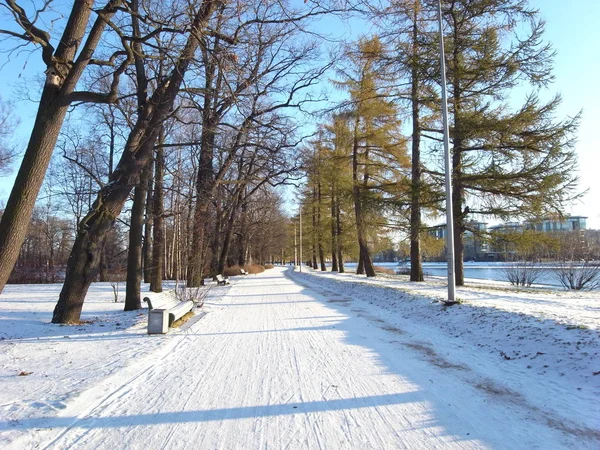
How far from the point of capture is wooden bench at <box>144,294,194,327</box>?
28.1ft

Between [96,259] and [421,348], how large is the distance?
24.1 feet

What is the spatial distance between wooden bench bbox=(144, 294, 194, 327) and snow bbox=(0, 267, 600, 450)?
1.39ft

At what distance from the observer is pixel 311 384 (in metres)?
5.10

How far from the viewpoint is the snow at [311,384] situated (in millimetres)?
3654

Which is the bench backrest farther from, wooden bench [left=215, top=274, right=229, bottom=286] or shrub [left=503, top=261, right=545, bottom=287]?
shrub [left=503, top=261, right=545, bottom=287]

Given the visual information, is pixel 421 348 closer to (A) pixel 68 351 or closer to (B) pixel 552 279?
(A) pixel 68 351

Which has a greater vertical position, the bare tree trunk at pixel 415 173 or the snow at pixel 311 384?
the bare tree trunk at pixel 415 173

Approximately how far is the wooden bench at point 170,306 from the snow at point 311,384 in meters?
0.42

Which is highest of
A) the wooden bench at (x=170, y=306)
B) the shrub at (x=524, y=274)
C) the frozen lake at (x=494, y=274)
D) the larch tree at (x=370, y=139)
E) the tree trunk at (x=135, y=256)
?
the larch tree at (x=370, y=139)

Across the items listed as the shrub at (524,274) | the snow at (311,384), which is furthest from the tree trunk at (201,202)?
the shrub at (524,274)

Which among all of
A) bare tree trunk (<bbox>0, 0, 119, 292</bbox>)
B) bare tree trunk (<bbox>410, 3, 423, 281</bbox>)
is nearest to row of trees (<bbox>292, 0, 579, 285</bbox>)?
bare tree trunk (<bbox>410, 3, 423, 281</bbox>)

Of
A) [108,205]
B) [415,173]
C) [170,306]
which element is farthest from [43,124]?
[415,173]

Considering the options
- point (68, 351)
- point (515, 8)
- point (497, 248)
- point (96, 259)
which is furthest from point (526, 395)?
point (515, 8)

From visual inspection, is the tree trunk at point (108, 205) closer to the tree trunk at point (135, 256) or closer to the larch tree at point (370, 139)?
the tree trunk at point (135, 256)
